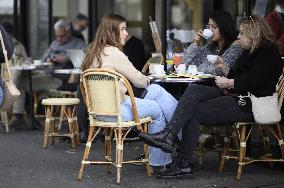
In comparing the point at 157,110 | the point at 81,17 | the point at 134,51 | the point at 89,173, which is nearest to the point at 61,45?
the point at 81,17

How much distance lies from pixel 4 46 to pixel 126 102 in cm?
118

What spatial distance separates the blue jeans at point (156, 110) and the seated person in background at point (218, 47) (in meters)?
0.69

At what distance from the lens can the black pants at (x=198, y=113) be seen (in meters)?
6.41

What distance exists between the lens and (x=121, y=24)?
6609 millimetres

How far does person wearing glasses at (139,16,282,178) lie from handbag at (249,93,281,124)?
4 centimetres

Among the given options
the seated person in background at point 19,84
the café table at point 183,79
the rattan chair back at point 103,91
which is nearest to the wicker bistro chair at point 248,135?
the café table at point 183,79

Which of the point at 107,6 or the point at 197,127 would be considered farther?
the point at 107,6

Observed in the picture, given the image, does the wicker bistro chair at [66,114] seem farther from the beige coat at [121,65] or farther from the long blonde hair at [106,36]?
the beige coat at [121,65]

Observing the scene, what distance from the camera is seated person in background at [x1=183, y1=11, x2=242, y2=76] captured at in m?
7.19

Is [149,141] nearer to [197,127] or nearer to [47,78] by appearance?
[197,127]

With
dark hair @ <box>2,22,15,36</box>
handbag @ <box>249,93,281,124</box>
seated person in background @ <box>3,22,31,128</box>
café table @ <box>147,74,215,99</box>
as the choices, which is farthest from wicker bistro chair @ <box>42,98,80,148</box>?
dark hair @ <box>2,22,15,36</box>

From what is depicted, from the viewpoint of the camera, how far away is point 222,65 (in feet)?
22.7

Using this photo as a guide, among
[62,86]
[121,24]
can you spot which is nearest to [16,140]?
[62,86]

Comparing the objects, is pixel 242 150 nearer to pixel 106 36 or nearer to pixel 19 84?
pixel 106 36
